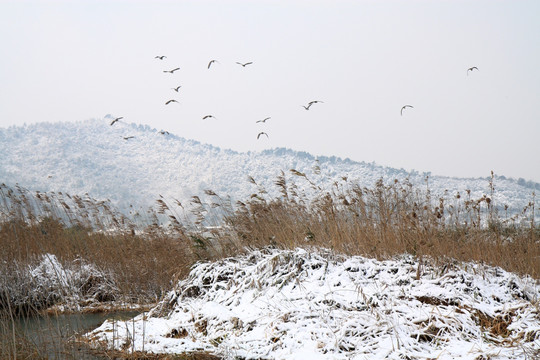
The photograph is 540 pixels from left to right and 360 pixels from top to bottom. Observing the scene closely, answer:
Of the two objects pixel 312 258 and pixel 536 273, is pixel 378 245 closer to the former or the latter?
pixel 312 258

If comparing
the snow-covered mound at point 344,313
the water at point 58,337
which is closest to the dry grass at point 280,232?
the water at point 58,337

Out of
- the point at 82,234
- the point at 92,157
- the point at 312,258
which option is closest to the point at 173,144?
the point at 92,157

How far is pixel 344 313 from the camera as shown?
15.5 feet

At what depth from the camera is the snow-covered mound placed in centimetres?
425

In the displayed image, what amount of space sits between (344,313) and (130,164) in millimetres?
61697

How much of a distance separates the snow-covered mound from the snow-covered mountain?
43.7 meters

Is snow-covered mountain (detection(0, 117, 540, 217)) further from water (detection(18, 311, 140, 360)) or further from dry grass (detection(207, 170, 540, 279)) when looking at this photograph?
water (detection(18, 311, 140, 360))

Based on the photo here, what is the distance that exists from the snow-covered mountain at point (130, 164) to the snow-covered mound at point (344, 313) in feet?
143

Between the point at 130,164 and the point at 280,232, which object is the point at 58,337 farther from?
the point at 130,164

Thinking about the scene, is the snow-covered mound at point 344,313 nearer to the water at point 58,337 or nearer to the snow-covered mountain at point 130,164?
the water at point 58,337

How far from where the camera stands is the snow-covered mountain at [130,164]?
184 ft

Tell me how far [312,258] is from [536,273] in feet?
8.40

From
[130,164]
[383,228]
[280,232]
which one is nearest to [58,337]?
[280,232]

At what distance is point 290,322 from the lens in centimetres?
480
